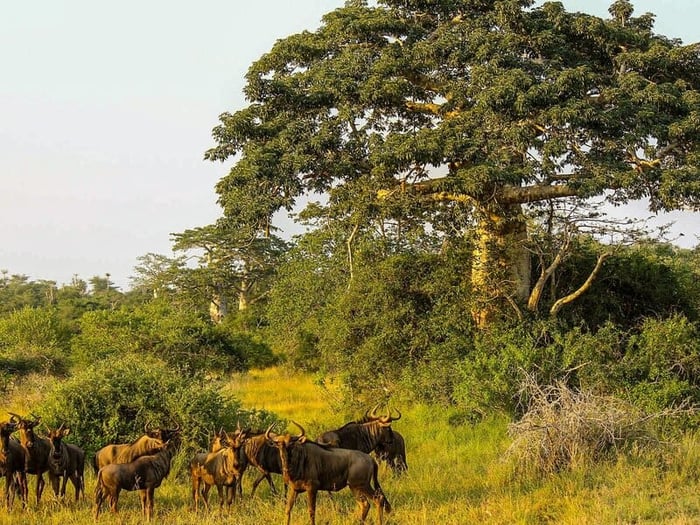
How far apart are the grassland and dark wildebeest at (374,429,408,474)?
175 mm

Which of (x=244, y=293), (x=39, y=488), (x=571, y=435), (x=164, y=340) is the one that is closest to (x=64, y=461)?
(x=39, y=488)

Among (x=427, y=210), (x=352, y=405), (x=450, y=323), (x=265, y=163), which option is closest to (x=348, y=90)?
(x=265, y=163)

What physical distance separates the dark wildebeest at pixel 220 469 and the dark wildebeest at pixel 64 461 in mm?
1401

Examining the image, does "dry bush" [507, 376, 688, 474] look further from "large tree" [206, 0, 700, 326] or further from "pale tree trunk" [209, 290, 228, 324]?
"pale tree trunk" [209, 290, 228, 324]

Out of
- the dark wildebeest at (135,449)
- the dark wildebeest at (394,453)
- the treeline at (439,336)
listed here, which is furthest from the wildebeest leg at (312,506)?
the treeline at (439,336)

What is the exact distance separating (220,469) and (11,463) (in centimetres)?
227

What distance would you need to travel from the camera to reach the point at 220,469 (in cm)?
795

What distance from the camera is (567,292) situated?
16078 millimetres

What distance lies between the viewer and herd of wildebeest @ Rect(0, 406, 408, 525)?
721cm

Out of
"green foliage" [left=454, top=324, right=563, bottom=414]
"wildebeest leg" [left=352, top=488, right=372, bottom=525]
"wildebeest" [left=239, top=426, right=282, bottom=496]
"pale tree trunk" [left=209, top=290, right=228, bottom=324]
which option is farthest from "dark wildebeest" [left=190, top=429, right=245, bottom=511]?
"pale tree trunk" [left=209, top=290, right=228, bottom=324]

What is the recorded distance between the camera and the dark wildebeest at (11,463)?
7.91 metres

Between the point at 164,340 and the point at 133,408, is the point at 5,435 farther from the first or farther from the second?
the point at 164,340

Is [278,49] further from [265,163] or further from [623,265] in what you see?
[623,265]

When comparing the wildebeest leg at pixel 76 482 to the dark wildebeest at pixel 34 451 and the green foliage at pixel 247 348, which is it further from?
the green foliage at pixel 247 348
